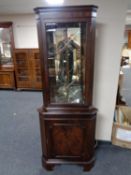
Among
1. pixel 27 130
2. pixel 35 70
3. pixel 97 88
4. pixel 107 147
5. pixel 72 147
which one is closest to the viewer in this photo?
pixel 72 147

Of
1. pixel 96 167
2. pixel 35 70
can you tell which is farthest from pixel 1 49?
pixel 96 167

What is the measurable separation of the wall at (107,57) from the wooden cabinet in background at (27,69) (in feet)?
9.64

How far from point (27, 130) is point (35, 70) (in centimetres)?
233

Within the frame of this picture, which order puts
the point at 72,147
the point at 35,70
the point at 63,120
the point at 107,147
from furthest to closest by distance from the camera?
the point at 35,70, the point at 107,147, the point at 72,147, the point at 63,120

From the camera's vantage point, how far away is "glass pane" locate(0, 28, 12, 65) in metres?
5.02

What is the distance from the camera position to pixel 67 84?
2023mm

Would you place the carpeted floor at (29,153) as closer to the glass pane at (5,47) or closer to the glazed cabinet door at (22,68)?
the glazed cabinet door at (22,68)

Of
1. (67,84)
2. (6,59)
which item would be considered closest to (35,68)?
(6,59)

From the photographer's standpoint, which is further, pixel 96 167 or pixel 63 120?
pixel 96 167

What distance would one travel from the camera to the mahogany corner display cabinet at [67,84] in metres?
1.64

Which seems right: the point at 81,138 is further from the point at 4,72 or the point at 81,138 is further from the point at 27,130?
the point at 4,72

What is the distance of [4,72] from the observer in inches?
200


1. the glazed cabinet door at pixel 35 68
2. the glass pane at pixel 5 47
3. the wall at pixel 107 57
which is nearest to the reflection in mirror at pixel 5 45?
the glass pane at pixel 5 47

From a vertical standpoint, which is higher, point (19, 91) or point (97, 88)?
point (97, 88)
